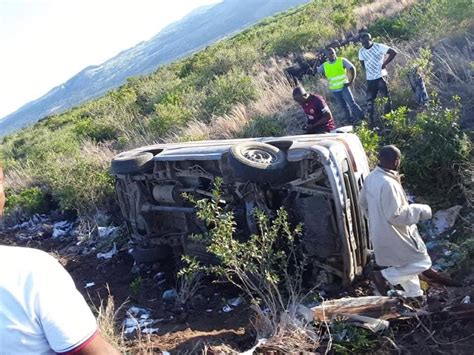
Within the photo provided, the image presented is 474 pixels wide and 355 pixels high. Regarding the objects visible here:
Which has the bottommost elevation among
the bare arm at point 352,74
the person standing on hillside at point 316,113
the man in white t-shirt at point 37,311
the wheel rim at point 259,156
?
the bare arm at point 352,74

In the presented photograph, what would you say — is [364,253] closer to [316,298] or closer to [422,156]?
[316,298]

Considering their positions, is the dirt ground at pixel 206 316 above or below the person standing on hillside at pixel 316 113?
below

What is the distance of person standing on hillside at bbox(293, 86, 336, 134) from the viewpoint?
26.2 ft

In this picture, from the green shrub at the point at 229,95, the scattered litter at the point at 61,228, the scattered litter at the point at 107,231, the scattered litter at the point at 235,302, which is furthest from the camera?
the green shrub at the point at 229,95

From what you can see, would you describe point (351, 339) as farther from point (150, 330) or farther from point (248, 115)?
point (248, 115)

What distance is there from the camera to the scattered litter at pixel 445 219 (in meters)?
6.29

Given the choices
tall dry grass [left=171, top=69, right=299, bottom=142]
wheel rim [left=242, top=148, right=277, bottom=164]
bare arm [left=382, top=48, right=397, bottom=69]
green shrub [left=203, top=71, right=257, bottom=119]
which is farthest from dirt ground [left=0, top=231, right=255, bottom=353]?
green shrub [left=203, top=71, right=257, bottom=119]

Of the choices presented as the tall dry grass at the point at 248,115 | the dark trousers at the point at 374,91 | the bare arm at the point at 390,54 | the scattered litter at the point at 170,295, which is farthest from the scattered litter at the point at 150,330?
the bare arm at the point at 390,54

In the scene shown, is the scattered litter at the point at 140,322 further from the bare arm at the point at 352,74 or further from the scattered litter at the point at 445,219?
the bare arm at the point at 352,74

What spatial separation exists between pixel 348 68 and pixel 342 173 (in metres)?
5.66

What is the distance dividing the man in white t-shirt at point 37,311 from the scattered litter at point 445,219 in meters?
5.48

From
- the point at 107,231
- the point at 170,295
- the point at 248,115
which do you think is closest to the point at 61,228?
the point at 107,231

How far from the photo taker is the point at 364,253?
5199mm

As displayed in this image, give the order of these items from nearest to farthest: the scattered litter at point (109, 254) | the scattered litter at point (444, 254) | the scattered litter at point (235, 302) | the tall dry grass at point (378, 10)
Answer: the scattered litter at point (444, 254)
the scattered litter at point (235, 302)
the scattered litter at point (109, 254)
the tall dry grass at point (378, 10)
